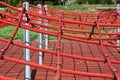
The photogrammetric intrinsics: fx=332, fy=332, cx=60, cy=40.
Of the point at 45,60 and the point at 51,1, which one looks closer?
the point at 45,60

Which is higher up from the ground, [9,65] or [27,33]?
[27,33]

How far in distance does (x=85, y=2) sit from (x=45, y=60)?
38.1m

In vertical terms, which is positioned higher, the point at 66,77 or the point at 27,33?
the point at 27,33

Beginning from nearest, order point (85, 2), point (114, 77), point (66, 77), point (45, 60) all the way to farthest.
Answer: point (114, 77), point (66, 77), point (45, 60), point (85, 2)

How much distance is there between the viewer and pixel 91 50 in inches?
300

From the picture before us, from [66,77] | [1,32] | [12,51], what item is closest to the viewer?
[66,77]

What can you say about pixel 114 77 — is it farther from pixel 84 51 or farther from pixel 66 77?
pixel 84 51

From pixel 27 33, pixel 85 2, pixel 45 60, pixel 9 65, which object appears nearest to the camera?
pixel 27 33

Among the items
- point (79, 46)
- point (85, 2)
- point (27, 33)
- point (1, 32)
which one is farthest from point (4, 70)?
point (85, 2)

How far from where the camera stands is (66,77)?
16.6 ft

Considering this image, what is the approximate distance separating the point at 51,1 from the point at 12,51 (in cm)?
3358

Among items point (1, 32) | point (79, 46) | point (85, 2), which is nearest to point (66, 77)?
point (79, 46)

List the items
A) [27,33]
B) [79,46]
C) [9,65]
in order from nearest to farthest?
[27,33] < [9,65] < [79,46]

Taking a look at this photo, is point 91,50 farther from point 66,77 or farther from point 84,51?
point 66,77
